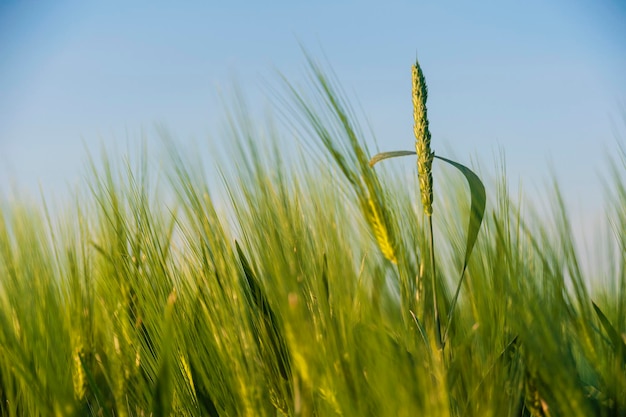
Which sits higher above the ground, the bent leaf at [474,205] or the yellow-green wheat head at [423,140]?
the yellow-green wheat head at [423,140]

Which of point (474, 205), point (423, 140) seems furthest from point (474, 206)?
point (423, 140)

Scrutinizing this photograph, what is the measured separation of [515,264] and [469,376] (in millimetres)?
157

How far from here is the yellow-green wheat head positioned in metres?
0.79

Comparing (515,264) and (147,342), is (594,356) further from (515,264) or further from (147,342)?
(147,342)

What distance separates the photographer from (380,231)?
86 centimetres

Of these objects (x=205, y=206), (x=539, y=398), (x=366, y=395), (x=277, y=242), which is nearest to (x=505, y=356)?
(x=539, y=398)

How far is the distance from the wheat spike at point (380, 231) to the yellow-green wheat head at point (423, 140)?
72 millimetres

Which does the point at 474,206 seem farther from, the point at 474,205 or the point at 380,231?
the point at 380,231

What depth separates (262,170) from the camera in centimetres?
87

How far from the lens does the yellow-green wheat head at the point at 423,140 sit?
2.60 ft

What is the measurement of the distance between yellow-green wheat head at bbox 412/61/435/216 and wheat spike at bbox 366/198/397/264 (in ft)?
0.24

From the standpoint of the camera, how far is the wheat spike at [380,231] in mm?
855

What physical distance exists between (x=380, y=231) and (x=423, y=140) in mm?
130

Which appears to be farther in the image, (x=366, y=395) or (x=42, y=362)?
(x=42, y=362)
